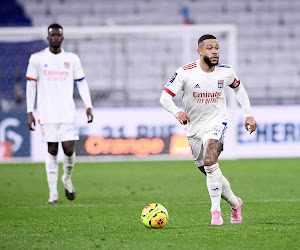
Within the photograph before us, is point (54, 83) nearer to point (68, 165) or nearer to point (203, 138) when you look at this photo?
point (68, 165)

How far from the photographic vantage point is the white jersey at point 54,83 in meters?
10.4

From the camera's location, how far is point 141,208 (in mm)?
9555

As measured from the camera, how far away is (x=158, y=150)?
19078 millimetres

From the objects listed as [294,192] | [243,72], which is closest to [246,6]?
[243,72]

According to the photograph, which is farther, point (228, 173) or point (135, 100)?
point (135, 100)

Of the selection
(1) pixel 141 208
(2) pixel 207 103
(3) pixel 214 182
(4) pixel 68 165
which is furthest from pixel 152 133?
(3) pixel 214 182

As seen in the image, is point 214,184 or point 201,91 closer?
point 214,184

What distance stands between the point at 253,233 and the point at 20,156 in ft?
41.4

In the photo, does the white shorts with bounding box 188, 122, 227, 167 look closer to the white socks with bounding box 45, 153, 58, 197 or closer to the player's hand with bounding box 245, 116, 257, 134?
the player's hand with bounding box 245, 116, 257, 134

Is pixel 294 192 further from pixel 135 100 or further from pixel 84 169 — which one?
pixel 135 100

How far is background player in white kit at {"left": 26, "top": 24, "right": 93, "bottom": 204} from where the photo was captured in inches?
409

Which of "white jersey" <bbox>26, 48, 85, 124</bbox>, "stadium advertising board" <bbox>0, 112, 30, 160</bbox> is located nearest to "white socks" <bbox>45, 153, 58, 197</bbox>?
"white jersey" <bbox>26, 48, 85, 124</bbox>

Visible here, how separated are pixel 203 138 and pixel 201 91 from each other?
0.49 m

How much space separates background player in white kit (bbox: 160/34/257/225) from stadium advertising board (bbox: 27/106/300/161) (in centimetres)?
1097
